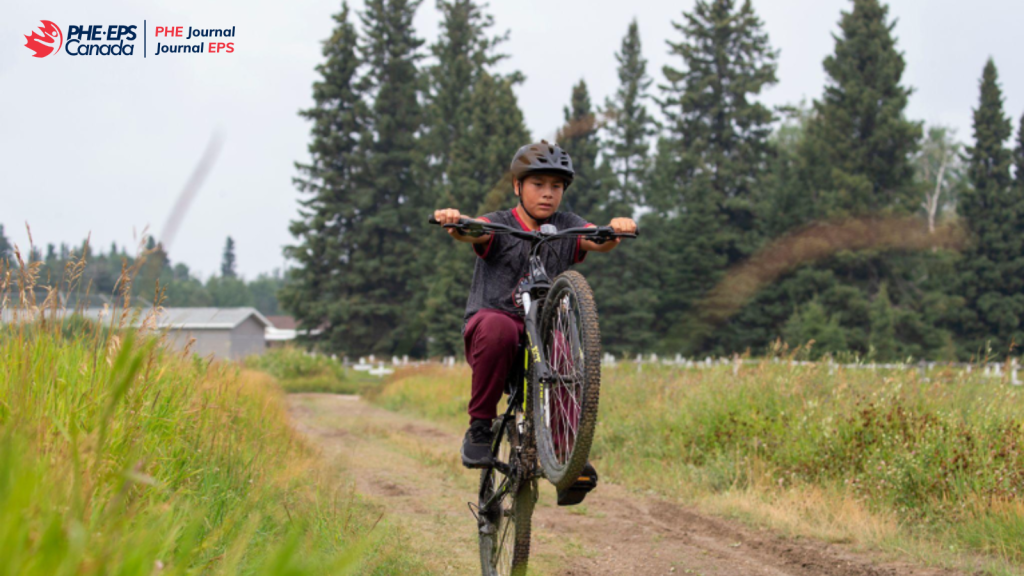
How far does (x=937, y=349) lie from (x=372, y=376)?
1016 inches

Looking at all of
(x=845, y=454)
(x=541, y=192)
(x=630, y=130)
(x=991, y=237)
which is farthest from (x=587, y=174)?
(x=541, y=192)

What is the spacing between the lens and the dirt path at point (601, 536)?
5.18 m

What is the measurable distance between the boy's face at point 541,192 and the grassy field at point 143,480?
202 centimetres

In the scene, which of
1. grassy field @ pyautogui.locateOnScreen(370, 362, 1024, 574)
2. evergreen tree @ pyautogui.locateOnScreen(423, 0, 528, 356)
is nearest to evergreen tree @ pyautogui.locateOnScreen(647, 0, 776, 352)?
evergreen tree @ pyautogui.locateOnScreen(423, 0, 528, 356)

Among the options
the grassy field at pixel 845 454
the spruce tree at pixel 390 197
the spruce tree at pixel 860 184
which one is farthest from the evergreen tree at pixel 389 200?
the grassy field at pixel 845 454

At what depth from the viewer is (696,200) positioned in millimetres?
40656

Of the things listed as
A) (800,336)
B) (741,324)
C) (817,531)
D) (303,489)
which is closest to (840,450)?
(817,531)

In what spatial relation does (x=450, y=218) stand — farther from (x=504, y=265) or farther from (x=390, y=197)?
(x=390, y=197)

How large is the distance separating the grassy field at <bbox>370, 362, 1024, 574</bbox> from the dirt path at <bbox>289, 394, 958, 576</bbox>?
397 mm

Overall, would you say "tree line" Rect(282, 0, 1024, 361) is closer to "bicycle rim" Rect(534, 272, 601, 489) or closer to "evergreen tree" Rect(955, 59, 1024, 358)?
"evergreen tree" Rect(955, 59, 1024, 358)

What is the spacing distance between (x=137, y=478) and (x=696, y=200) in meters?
40.8

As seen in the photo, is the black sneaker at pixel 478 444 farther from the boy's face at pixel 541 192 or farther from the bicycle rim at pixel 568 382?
the boy's face at pixel 541 192

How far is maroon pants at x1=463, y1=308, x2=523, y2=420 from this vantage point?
422cm

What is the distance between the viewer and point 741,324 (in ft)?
127
